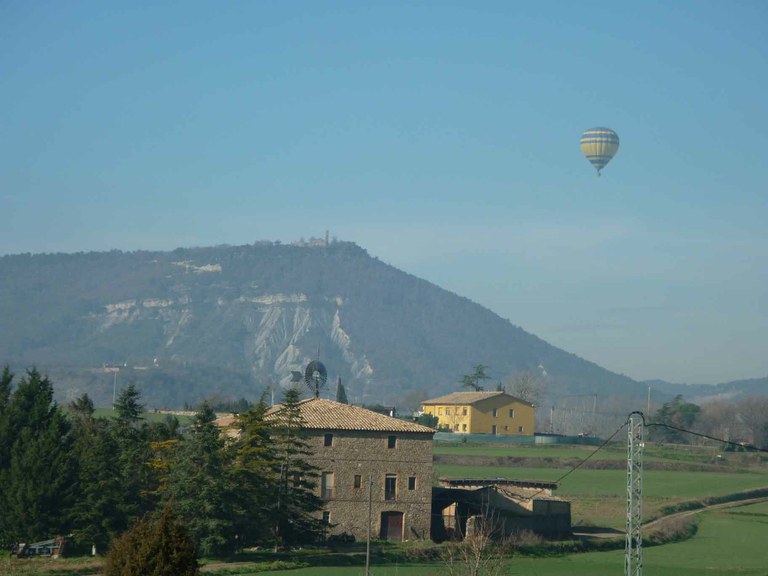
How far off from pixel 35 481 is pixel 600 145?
77.2 m

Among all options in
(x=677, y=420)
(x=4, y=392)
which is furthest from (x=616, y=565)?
(x=677, y=420)

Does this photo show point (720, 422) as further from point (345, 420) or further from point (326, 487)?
point (326, 487)

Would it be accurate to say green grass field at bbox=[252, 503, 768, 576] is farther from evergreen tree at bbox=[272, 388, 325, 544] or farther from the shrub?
the shrub

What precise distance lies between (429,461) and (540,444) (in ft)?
162

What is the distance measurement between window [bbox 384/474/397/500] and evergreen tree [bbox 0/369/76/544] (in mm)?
15547

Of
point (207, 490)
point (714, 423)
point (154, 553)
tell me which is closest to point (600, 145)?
point (714, 423)

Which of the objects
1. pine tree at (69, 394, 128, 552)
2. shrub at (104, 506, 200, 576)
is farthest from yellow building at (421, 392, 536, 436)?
shrub at (104, 506, 200, 576)

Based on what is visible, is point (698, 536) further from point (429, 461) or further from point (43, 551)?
point (43, 551)

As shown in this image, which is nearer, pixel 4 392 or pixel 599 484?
pixel 4 392

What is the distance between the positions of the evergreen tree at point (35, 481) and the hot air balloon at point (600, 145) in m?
72.8

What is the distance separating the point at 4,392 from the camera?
61844 millimetres

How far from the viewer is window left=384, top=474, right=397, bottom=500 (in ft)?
206

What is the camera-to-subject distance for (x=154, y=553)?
2927 centimetres

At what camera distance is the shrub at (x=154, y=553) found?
95.7ft
